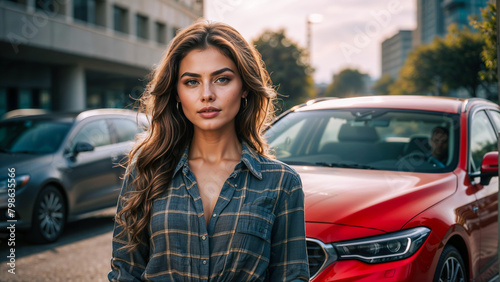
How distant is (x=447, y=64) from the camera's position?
4359 centimetres

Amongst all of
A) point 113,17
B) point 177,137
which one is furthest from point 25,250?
point 113,17

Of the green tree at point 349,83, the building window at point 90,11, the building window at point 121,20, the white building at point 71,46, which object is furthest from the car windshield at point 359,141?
the green tree at point 349,83

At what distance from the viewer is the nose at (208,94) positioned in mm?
2053

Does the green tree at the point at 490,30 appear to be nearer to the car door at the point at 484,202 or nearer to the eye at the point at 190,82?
the car door at the point at 484,202

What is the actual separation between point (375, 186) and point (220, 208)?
6.94 feet

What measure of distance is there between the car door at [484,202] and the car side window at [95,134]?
550 centimetres

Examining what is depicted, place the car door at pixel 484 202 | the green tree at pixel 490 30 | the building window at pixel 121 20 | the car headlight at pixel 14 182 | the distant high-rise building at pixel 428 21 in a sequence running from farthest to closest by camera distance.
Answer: the distant high-rise building at pixel 428 21, the building window at pixel 121 20, the car headlight at pixel 14 182, the green tree at pixel 490 30, the car door at pixel 484 202

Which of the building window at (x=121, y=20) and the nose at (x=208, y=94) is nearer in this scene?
the nose at (x=208, y=94)

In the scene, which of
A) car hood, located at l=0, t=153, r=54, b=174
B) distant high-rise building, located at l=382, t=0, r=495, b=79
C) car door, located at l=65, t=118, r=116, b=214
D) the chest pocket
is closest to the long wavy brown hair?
the chest pocket

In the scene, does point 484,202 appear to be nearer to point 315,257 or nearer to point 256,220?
point 315,257

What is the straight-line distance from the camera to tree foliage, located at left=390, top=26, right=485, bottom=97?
3975 centimetres

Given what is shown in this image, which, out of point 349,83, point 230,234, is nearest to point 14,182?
point 230,234

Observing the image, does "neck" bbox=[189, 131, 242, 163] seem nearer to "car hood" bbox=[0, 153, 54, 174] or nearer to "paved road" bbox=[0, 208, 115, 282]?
"paved road" bbox=[0, 208, 115, 282]

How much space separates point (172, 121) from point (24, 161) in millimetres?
5794
